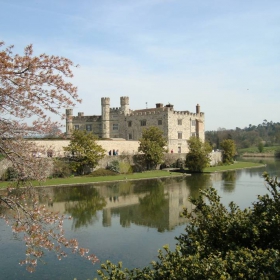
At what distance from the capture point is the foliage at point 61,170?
3344cm

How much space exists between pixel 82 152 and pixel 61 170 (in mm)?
2995

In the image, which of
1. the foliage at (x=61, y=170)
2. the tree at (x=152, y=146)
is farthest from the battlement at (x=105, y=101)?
the foliage at (x=61, y=170)

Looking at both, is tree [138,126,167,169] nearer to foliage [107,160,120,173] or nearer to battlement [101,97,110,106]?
foliage [107,160,120,173]

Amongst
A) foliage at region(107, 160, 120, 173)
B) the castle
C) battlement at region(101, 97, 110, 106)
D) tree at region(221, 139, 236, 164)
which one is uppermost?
battlement at region(101, 97, 110, 106)

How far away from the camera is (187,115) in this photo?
4931 centimetres

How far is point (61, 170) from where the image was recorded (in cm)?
3378

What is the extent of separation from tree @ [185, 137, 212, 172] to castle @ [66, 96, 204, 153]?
12.5 feet

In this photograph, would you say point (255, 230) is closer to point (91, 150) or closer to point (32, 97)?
point (32, 97)

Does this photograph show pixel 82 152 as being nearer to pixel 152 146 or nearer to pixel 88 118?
pixel 152 146

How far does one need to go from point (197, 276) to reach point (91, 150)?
30658 mm

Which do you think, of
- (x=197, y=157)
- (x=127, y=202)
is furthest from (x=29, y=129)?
(x=197, y=157)

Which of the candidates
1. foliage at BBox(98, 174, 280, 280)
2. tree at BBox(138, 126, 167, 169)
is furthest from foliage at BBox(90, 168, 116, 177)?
foliage at BBox(98, 174, 280, 280)

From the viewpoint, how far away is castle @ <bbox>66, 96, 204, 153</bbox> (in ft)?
154

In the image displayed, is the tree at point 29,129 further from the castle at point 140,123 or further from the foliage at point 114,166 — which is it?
the castle at point 140,123
